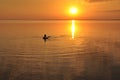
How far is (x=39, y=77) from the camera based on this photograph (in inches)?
913

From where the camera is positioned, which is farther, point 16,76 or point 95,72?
point 95,72

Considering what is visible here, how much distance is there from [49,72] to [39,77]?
5.56 feet

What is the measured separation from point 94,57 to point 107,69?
5.84m

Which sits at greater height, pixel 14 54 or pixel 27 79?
pixel 14 54

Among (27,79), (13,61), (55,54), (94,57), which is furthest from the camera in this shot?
(55,54)

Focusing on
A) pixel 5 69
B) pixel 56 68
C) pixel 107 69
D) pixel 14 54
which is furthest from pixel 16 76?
pixel 14 54

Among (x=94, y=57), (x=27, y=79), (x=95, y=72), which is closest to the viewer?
(x=27, y=79)

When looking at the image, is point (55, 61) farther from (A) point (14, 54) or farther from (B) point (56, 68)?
(A) point (14, 54)

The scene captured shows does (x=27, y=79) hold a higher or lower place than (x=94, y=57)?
lower

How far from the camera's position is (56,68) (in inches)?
1025

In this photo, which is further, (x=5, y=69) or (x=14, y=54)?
(x=14, y=54)

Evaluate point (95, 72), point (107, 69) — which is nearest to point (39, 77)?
point (95, 72)

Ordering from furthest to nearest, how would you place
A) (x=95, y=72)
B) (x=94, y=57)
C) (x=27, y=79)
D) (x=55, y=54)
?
(x=55, y=54) < (x=94, y=57) < (x=95, y=72) < (x=27, y=79)

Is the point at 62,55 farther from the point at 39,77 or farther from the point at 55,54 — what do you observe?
the point at 39,77
